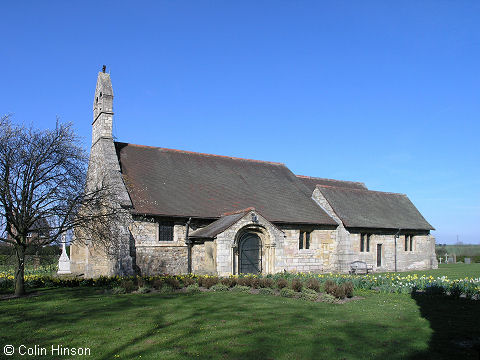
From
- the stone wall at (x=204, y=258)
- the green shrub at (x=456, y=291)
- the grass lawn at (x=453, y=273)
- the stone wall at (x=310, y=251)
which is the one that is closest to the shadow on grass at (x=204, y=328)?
the green shrub at (x=456, y=291)

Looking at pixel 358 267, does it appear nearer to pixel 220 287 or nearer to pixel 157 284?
pixel 220 287

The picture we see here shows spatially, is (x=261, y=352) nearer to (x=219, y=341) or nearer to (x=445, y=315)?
(x=219, y=341)

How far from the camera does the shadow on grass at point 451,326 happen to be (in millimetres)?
8562

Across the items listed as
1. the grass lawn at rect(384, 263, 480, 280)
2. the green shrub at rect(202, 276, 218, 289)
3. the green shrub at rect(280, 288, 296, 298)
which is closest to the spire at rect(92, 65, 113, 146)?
the green shrub at rect(202, 276, 218, 289)

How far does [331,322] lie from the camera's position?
1133cm

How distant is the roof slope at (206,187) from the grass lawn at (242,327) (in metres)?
9.87

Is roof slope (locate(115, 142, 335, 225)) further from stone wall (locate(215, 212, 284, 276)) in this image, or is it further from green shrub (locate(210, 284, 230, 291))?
green shrub (locate(210, 284, 230, 291))

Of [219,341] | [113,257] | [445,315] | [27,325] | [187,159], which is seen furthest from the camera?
[187,159]

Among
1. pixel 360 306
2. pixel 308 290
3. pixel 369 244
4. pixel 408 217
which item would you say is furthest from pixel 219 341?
pixel 408 217

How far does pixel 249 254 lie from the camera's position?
2409 cm

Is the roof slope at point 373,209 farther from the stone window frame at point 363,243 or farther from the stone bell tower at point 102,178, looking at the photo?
the stone bell tower at point 102,178

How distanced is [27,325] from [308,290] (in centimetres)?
948

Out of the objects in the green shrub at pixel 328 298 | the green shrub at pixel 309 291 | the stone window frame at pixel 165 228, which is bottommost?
the green shrub at pixel 328 298

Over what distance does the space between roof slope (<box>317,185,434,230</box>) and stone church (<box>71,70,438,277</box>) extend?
11 centimetres
